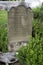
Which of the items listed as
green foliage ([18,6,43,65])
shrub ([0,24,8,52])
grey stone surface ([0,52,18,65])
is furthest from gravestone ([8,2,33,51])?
green foliage ([18,6,43,65])

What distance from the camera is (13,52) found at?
5.75 meters

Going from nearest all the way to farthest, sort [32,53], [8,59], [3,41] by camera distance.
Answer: [32,53] → [8,59] → [3,41]

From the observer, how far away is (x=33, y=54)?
4.44m

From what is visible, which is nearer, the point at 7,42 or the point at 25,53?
the point at 25,53

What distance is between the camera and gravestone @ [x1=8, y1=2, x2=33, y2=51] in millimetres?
5758

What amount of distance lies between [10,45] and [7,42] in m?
0.14

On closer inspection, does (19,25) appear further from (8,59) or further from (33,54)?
(33,54)

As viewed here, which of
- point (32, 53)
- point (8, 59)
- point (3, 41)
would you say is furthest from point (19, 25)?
point (32, 53)

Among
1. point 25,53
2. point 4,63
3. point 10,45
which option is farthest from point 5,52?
point 25,53

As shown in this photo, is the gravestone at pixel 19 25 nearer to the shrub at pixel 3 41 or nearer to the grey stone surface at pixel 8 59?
the shrub at pixel 3 41

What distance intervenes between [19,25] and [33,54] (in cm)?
157

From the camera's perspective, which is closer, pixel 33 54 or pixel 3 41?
pixel 33 54

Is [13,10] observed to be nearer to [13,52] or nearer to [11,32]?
[11,32]

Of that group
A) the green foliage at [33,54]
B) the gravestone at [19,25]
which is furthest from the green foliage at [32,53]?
the gravestone at [19,25]
